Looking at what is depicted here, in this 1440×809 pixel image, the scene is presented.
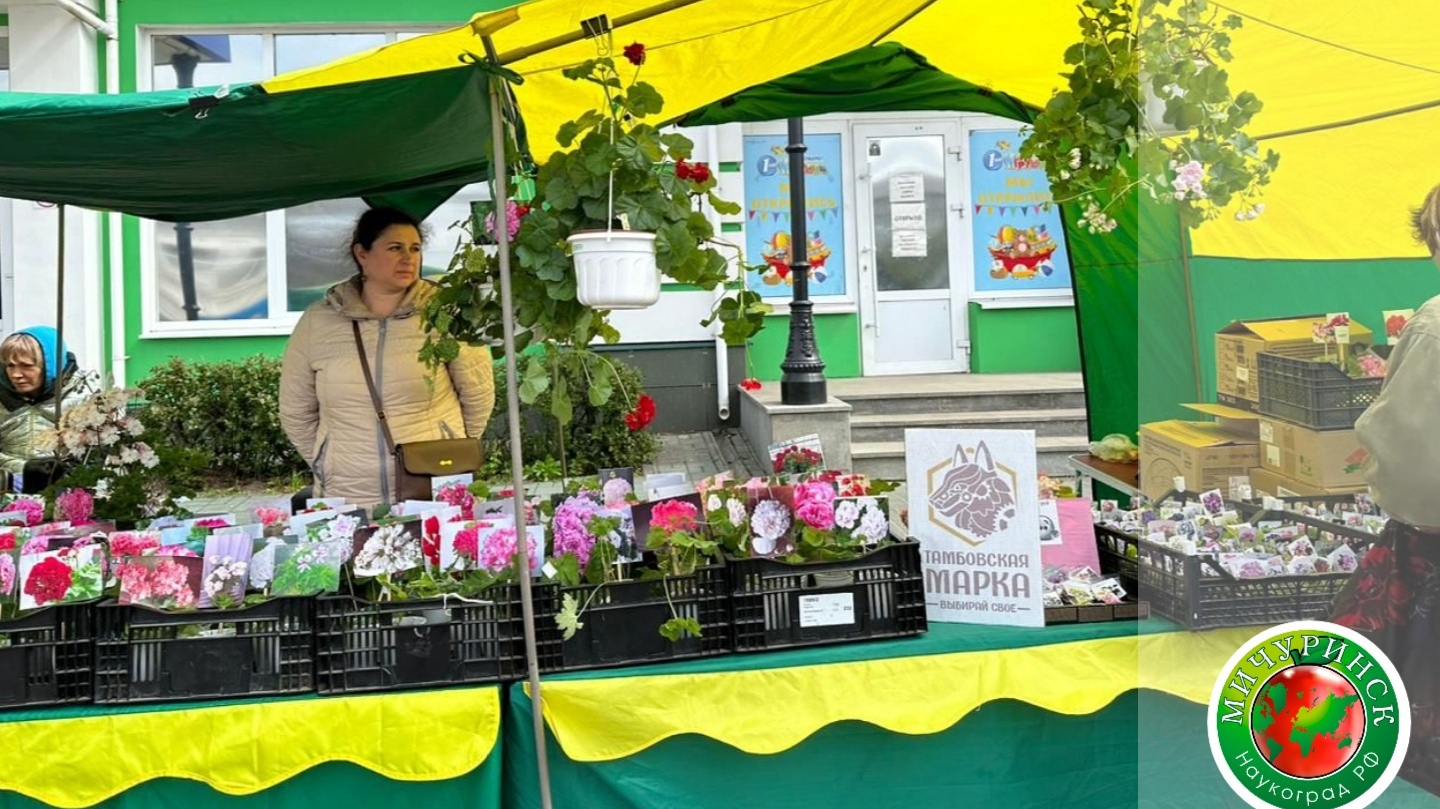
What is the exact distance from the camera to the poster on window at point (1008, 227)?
1088 centimetres

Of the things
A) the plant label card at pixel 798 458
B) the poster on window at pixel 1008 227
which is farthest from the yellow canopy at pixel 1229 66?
the poster on window at pixel 1008 227

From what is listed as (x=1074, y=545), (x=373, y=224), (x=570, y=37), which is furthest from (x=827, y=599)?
(x=373, y=224)

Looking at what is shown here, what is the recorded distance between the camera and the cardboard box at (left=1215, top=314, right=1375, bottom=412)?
2221mm

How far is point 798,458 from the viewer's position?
3.30 m

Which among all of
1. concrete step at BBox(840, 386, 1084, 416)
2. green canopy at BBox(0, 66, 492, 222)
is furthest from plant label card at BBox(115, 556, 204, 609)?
concrete step at BBox(840, 386, 1084, 416)

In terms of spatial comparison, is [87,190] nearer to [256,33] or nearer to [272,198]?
[272,198]

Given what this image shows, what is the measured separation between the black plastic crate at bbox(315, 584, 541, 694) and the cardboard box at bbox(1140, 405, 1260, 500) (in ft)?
4.51

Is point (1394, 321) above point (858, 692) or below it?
above

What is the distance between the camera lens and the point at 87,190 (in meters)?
3.95

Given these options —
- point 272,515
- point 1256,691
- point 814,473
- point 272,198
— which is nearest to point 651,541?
point 814,473

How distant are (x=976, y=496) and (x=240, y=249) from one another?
8835mm

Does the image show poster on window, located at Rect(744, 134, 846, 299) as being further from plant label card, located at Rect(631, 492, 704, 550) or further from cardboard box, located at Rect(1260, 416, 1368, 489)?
cardboard box, located at Rect(1260, 416, 1368, 489)

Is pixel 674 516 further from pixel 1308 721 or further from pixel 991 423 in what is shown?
pixel 991 423

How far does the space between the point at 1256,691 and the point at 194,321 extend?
980cm
